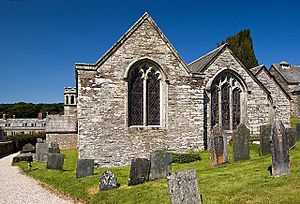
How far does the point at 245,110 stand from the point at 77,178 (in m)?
14.2

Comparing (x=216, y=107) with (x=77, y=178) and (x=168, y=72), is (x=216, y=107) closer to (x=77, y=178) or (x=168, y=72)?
(x=168, y=72)

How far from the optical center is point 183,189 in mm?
7719

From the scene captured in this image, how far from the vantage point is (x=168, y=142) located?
18.7 m

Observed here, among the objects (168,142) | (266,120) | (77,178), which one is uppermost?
(266,120)

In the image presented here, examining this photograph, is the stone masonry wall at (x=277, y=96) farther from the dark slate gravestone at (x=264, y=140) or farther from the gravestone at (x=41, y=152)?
→ the gravestone at (x=41, y=152)

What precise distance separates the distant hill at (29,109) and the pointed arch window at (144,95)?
→ 282 ft

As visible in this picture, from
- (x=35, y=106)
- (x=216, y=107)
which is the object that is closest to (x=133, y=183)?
(x=216, y=107)

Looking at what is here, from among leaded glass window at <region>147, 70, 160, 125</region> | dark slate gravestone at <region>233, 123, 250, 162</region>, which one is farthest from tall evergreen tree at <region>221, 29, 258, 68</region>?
dark slate gravestone at <region>233, 123, 250, 162</region>

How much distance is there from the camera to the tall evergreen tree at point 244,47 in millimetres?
49000

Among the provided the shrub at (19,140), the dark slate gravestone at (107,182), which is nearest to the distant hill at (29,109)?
the shrub at (19,140)

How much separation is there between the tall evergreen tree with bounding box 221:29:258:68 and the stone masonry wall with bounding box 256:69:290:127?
25.2 meters

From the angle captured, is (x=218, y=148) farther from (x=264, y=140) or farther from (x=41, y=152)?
(x=41, y=152)

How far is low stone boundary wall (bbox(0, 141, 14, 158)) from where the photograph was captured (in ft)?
106

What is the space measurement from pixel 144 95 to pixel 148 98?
1.42ft
